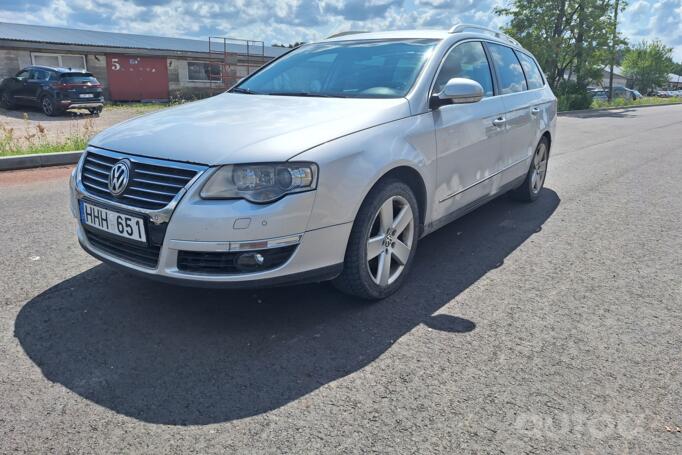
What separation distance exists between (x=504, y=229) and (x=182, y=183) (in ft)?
10.8

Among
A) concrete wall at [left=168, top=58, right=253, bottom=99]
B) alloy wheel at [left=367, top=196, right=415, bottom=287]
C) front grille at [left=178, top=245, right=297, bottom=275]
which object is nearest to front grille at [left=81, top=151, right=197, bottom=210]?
front grille at [left=178, top=245, right=297, bottom=275]

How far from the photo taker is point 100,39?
2691 centimetres

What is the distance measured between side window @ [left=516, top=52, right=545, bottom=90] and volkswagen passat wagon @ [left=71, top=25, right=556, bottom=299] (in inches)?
58.2

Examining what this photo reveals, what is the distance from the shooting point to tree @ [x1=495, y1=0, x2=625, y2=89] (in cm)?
2925

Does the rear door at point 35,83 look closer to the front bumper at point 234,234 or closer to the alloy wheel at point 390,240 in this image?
the front bumper at point 234,234

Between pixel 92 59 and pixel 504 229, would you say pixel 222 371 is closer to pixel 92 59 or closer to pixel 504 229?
pixel 504 229

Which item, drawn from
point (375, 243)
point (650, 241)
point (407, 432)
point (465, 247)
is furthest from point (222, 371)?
point (650, 241)

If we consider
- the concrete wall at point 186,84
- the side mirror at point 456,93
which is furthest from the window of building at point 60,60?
the side mirror at point 456,93

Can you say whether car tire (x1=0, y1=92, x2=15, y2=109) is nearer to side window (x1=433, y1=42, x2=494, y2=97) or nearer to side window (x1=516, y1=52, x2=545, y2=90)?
side window (x1=516, y1=52, x2=545, y2=90)

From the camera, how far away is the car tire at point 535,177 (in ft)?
18.7

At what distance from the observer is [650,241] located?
4.72 meters

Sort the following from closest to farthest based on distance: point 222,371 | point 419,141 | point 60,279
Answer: point 222,371 → point 419,141 → point 60,279

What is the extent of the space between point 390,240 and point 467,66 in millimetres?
1789

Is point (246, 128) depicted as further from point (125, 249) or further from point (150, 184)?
point (125, 249)
